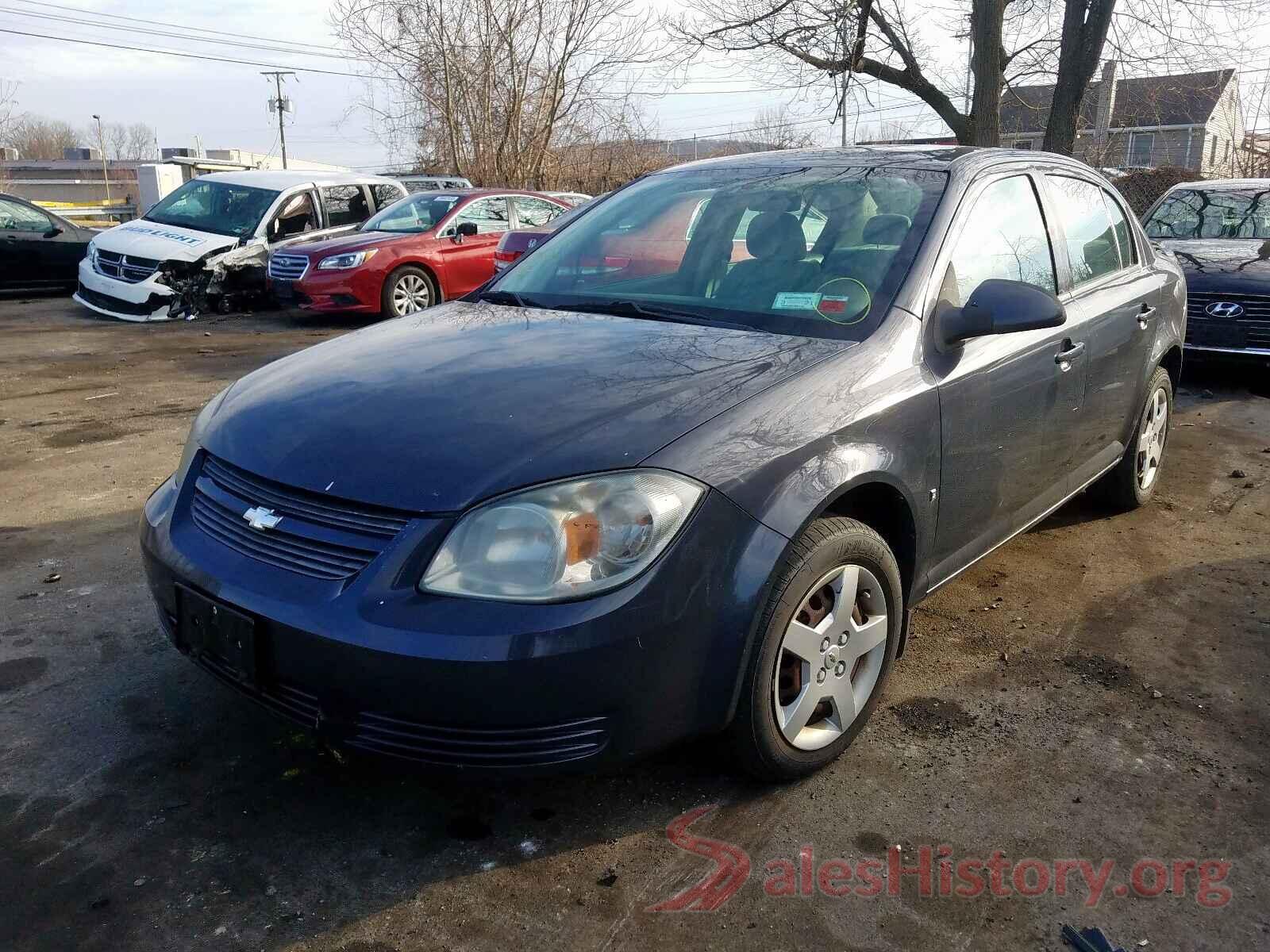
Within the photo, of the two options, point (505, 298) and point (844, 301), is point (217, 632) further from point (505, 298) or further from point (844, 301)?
point (844, 301)

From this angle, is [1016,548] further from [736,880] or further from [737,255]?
[736,880]

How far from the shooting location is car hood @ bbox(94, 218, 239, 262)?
1144cm

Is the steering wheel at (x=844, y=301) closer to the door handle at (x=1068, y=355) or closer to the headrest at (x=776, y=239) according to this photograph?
the headrest at (x=776, y=239)

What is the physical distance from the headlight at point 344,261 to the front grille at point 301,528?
8.97m

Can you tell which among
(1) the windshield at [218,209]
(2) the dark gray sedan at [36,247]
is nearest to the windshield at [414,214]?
(1) the windshield at [218,209]

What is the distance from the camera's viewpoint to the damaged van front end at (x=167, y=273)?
11430 millimetres

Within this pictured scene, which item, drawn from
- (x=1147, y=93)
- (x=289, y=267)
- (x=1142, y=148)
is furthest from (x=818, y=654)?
(x=1142, y=148)

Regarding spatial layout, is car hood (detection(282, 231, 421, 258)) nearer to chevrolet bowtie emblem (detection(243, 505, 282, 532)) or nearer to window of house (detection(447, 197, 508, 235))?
window of house (detection(447, 197, 508, 235))

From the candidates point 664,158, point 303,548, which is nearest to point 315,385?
point 303,548

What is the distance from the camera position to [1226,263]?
8.09 meters

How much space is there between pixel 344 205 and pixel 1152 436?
35.0 feet

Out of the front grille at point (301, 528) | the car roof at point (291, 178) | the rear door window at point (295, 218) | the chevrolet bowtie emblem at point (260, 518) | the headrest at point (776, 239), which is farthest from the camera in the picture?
the car roof at point (291, 178)

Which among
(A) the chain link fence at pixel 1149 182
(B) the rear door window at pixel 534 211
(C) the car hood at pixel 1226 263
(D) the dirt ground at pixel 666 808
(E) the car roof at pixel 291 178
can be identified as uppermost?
(A) the chain link fence at pixel 1149 182

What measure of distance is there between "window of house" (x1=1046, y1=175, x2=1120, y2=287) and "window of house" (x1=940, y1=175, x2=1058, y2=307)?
0.74ft
